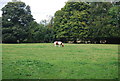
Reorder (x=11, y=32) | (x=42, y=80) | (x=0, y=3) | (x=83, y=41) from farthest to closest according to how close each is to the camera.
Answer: (x=83, y=41), (x=11, y=32), (x=42, y=80), (x=0, y=3)

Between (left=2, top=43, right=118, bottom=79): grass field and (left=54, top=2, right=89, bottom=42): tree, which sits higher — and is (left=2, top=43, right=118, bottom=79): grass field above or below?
below

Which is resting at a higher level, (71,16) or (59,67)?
(71,16)

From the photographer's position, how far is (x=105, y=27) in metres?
29.7

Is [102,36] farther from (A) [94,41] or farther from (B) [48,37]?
(B) [48,37]

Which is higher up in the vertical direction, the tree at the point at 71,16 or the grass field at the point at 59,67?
the tree at the point at 71,16

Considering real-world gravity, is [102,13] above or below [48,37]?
above

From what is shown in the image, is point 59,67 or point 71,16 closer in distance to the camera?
point 59,67

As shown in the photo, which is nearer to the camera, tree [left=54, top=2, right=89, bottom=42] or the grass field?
the grass field

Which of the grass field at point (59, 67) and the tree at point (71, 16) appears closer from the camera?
the grass field at point (59, 67)

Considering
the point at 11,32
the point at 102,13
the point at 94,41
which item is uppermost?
the point at 102,13

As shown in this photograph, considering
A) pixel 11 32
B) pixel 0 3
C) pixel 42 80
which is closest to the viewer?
pixel 0 3

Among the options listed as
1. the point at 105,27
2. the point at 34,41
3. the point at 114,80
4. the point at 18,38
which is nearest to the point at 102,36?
the point at 105,27

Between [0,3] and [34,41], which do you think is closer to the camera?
[0,3]

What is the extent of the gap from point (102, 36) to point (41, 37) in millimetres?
9448
